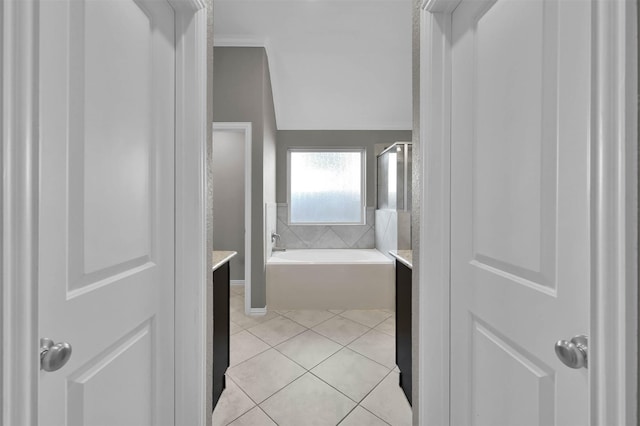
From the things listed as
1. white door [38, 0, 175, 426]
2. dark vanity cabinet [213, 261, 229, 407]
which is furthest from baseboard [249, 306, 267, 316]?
white door [38, 0, 175, 426]

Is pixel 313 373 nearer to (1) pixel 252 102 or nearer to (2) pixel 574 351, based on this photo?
(2) pixel 574 351

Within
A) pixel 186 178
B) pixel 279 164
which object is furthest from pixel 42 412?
pixel 279 164

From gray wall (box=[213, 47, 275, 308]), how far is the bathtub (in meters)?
0.19

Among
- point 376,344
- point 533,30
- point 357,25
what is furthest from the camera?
point 357,25

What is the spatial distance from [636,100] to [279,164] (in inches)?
153

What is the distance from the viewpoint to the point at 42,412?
0.54 metres

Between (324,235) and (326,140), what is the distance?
1370 mm

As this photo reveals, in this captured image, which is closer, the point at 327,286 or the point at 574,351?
the point at 574,351

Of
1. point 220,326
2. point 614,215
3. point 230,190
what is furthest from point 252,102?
point 614,215

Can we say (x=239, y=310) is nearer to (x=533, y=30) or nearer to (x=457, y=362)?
(x=457, y=362)

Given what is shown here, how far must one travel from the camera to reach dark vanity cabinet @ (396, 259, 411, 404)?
1.57 meters

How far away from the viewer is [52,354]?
533 millimetres

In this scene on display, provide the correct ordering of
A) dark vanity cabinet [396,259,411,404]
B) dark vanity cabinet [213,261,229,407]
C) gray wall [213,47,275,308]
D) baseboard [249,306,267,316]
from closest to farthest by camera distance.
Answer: dark vanity cabinet [213,261,229,407] → dark vanity cabinet [396,259,411,404] → gray wall [213,47,275,308] → baseboard [249,306,267,316]

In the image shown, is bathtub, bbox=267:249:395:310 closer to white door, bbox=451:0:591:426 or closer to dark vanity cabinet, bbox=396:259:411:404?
dark vanity cabinet, bbox=396:259:411:404
